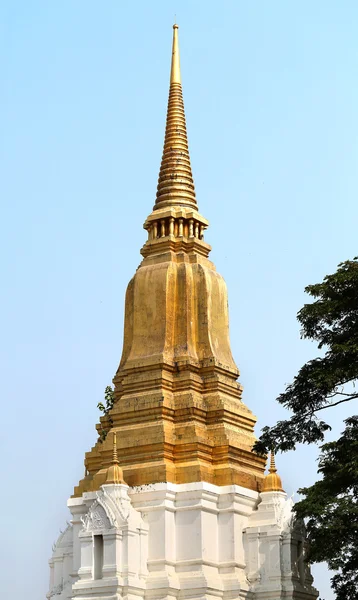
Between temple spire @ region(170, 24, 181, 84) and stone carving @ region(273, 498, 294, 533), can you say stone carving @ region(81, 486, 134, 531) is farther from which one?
temple spire @ region(170, 24, 181, 84)

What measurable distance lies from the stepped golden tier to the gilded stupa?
0.13 feet

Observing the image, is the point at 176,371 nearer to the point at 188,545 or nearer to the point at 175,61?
the point at 188,545

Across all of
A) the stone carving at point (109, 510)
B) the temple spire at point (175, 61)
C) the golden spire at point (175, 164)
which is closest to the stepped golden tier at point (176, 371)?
the golden spire at point (175, 164)

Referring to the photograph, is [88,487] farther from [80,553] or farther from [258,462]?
[258,462]

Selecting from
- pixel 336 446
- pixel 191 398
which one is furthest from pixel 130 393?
pixel 336 446

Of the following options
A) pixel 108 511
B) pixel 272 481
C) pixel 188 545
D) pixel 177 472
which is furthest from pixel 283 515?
pixel 108 511

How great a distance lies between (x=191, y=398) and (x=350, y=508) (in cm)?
819

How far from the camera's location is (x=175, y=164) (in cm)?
4059

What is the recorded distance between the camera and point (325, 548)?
29.6 meters

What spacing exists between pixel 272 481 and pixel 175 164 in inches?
405

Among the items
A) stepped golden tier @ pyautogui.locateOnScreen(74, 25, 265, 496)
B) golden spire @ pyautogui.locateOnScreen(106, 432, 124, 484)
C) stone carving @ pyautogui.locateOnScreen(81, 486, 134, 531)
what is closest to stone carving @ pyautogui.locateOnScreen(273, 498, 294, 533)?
stepped golden tier @ pyautogui.locateOnScreen(74, 25, 265, 496)

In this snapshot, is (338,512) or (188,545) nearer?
(338,512)

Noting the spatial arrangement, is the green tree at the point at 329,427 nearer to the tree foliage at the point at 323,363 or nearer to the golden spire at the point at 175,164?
the tree foliage at the point at 323,363

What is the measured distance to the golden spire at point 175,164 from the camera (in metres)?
40.2
